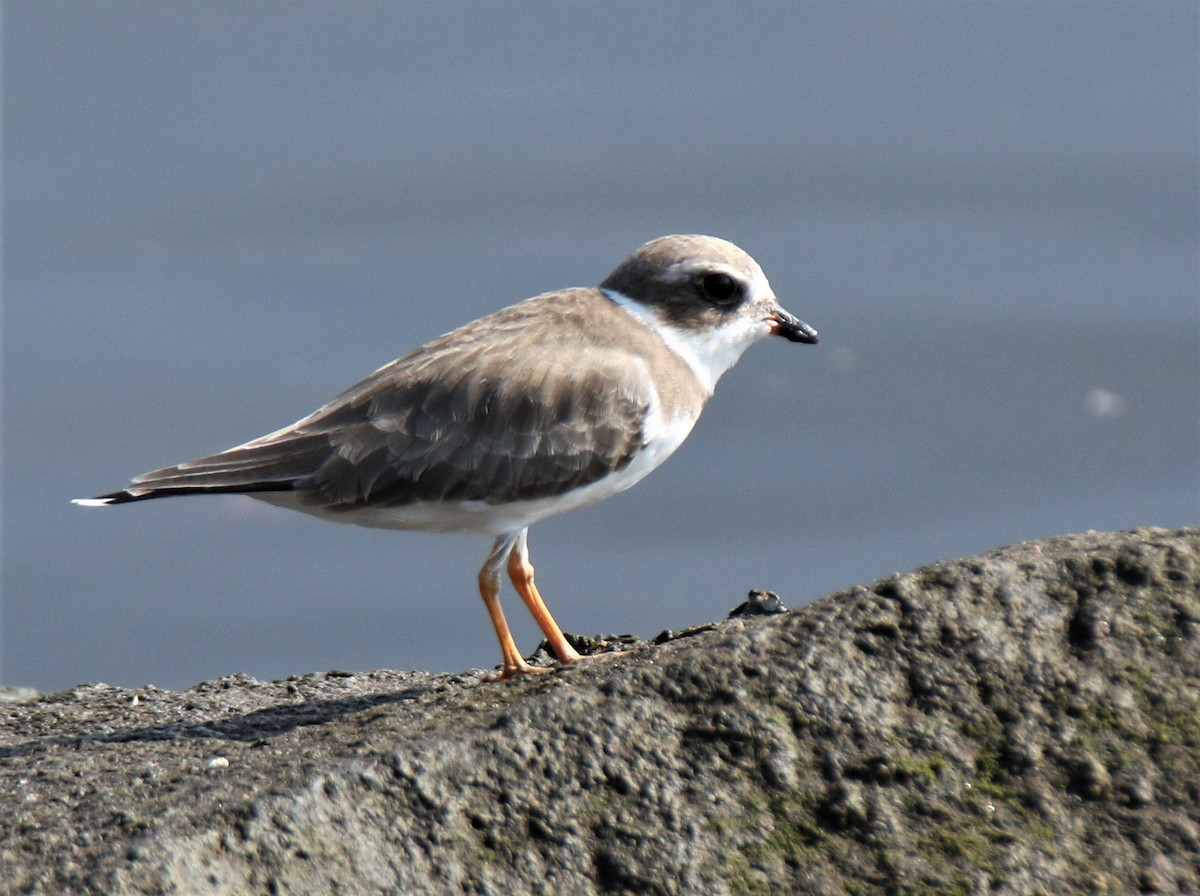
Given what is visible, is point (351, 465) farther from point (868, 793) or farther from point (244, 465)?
point (868, 793)

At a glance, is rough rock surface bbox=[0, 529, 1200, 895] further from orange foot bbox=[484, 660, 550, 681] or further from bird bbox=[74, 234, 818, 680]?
bird bbox=[74, 234, 818, 680]

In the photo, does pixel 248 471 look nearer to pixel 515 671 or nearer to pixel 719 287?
pixel 515 671

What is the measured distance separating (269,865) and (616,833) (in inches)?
35.8

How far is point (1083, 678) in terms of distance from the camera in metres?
4.51

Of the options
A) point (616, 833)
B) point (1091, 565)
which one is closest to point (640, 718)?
point (616, 833)

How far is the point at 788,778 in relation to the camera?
4.38 metres

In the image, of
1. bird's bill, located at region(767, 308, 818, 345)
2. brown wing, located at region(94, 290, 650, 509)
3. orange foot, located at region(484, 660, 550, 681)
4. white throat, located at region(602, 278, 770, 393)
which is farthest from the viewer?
bird's bill, located at region(767, 308, 818, 345)

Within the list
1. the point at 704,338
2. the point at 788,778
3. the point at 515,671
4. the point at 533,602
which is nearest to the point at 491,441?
the point at 533,602

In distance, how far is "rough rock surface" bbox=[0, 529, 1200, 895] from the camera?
165 inches

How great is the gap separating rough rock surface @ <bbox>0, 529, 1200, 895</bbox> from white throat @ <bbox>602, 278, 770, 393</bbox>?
7.80 feet

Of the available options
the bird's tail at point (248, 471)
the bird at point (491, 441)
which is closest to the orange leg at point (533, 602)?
the bird at point (491, 441)

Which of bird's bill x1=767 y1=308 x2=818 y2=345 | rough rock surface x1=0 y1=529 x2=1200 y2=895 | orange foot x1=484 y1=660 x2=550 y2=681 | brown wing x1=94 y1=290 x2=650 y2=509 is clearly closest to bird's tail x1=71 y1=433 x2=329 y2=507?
brown wing x1=94 y1=290 x2=650 y2=509

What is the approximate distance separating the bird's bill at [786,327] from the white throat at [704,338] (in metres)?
0.04

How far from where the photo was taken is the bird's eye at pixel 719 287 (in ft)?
23.3
